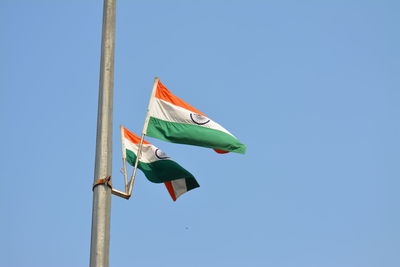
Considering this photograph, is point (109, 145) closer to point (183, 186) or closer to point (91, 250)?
point (91, 250)

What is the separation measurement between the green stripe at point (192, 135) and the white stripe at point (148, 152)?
530 millimetres

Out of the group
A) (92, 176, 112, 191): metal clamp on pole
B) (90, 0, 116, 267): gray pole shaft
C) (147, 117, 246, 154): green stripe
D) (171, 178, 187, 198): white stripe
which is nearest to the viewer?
(90, 0, 116, 267): gray pole shaft

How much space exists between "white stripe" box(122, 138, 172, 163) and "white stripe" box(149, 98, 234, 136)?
2.40 feet

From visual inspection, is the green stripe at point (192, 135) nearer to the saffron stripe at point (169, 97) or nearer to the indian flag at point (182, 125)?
the indian flag at point (182, 125)

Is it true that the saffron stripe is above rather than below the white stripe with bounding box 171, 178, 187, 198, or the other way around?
above

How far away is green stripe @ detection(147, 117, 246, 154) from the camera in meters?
12.1

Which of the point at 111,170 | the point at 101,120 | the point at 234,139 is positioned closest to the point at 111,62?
the point at 101,120

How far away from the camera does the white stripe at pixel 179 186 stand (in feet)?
44.0

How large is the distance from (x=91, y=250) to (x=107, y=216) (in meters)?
0.51

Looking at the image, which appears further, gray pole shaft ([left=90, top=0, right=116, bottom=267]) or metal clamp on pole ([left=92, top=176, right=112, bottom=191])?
metal clamp on pole ([left=92, top=176, right=112, bottom=191])

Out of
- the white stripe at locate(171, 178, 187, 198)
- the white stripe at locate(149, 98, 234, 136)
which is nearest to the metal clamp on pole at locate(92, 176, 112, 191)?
the white stripe at locate(149, 98, 234, 136)

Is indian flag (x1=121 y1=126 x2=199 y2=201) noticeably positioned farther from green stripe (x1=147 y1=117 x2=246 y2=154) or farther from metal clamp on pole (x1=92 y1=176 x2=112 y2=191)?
metal clamp on pole (x1=92 y1=176 x2=112 y2=191)

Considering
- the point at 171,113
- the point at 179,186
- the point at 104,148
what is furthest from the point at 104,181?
the point at 179,186

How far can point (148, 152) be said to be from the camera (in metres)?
12.7
